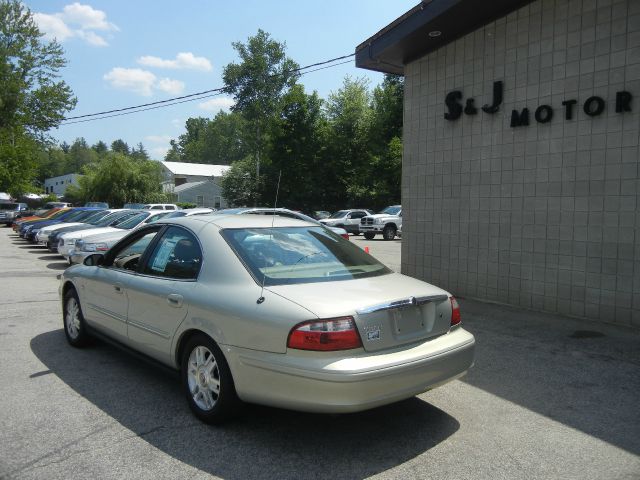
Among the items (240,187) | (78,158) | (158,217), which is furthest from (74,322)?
(78,158)

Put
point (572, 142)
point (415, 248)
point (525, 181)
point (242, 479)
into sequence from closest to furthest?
point (242, 479), point (572, 142), point (525, 181), point (415, 248)

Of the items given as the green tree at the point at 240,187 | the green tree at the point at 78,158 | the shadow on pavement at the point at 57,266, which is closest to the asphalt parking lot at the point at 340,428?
the shadow on pavement at the point at 57,266

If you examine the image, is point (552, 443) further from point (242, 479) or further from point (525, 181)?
point (525, 181)

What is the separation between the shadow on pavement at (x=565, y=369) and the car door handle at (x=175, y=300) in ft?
8.72

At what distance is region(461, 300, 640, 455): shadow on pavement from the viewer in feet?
13.4

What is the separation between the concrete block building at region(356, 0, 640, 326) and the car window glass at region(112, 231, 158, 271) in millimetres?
5382

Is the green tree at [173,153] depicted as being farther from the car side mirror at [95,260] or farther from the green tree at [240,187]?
the car side mirror at [95,260]

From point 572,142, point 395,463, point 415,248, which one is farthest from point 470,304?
point 395,463

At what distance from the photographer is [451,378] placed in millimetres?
3828

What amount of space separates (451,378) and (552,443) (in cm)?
77

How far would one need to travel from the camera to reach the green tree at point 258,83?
51.6m

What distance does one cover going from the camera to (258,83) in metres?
51.1

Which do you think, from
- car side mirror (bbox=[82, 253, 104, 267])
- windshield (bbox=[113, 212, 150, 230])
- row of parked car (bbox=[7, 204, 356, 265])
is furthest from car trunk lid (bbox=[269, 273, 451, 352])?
windshield (bbox=[113, 212, 150, 230])

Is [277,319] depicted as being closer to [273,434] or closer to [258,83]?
[273,434]
